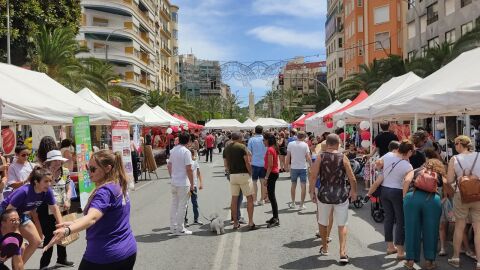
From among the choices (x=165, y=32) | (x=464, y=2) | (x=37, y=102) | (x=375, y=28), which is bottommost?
(x=37, y=102)

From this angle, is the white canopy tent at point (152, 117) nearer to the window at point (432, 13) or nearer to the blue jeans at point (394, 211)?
the blue jeans at point (394, 211)

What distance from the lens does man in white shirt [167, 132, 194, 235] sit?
9.01 metres

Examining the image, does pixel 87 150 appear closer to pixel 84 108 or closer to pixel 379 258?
pixel 84 108

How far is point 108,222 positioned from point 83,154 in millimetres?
8123

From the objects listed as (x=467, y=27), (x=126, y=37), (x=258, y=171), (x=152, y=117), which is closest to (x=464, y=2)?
(x=467, y=27)

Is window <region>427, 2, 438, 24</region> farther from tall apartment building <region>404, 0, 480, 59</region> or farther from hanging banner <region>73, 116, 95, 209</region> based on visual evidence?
hanging banner <region>73, 116, 95, 209</region>


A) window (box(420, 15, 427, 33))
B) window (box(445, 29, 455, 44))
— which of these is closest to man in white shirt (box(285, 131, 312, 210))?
window (box(445, 29, 455, 44))

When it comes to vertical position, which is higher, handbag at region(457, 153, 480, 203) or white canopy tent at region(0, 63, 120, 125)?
white canopy tent at region(0, 63, 120, 125)

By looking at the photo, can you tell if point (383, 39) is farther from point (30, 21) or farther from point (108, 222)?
point (108, 222)

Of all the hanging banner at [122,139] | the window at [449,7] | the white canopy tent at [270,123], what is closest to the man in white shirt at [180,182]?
the hanging banner at [122,139]

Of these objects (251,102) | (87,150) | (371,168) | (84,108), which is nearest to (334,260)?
(371,168)

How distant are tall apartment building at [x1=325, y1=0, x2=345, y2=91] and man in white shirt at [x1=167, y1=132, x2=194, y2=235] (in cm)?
6771

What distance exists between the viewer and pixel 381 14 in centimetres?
6053

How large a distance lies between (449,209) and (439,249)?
0.71 metres
